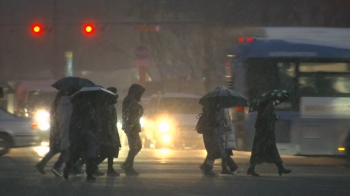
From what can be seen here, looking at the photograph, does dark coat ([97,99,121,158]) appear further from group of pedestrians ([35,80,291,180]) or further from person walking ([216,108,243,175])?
person walking ([216,108,243,175])

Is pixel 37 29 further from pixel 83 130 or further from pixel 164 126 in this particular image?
pixel 83 130

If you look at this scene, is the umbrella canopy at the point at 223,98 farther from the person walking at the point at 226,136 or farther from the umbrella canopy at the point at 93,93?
the umbrella canopy at the point at 93,93

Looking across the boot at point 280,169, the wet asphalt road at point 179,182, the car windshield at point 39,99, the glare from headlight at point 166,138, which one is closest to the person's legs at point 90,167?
the wet asphalt road at point 179,182

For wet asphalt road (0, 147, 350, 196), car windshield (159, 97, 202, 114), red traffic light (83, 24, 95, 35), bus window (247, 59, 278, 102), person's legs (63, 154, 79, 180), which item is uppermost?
red traffic light (83, 24, 95, 35)

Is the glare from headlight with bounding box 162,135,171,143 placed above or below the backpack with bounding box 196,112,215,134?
below

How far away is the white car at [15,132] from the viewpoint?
21125 millimetres

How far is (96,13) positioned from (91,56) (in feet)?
34.6

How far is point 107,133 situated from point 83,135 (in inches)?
31.8

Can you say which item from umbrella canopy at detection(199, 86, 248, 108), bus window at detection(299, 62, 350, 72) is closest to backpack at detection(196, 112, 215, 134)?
umbrella canopy at detection(199, 86, 248, 108)

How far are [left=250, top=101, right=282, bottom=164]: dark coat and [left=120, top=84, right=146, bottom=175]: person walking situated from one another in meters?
2.35

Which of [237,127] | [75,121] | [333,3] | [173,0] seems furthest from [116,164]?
[173,0]

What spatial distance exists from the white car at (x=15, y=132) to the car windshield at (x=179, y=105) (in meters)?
4.20

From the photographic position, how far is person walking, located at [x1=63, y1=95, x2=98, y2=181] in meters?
13.6

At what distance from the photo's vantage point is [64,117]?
47.2 feet
